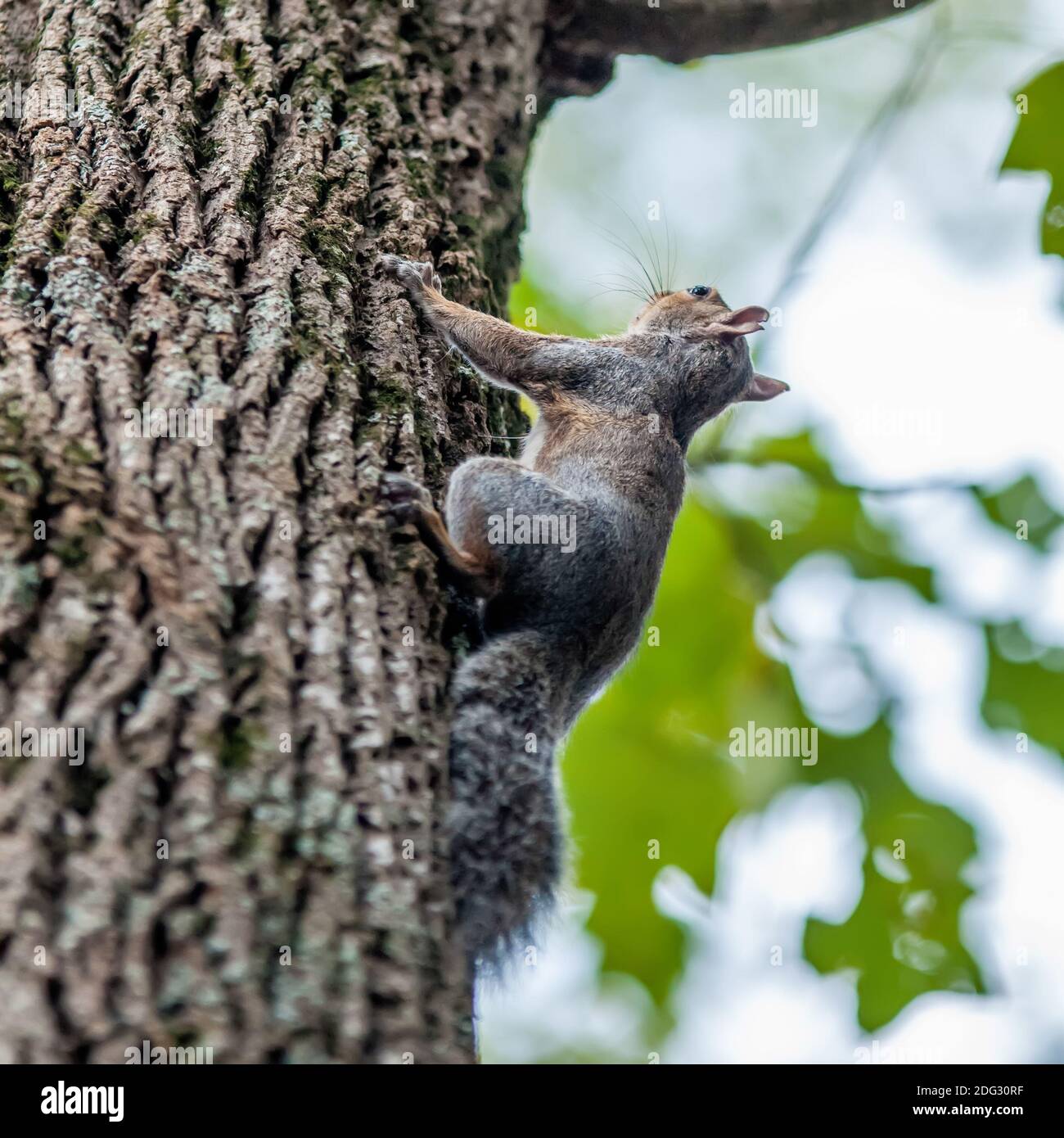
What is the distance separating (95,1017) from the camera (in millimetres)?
1735

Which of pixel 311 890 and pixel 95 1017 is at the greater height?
pixel 311 890

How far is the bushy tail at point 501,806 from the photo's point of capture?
2.44 m

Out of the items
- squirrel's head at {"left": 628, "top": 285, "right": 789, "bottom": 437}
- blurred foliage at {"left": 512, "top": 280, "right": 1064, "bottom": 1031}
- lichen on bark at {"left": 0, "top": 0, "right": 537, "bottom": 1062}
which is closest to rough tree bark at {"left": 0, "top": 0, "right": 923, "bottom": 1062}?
lichen on bark at {"left": 0, "top": 0, "right": 537, "bottom": 1062}

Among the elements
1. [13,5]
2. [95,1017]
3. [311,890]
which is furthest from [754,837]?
[13,5]

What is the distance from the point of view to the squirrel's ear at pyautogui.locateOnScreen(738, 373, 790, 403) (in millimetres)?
5305

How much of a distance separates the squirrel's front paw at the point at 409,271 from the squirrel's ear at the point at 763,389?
2174mm

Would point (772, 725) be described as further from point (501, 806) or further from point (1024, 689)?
point (501, 806)

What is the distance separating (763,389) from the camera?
17.6 ft

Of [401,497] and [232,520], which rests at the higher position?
[401,497]

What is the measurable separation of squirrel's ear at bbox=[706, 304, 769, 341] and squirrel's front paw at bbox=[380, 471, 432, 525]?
2484mm

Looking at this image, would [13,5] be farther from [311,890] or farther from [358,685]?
[311,890]

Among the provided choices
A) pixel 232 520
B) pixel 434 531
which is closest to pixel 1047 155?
pixel 434 531

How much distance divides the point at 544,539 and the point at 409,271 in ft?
2.82
